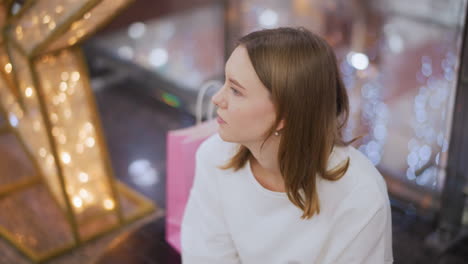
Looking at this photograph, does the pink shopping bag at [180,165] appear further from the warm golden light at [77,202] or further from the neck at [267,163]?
the warm golden light at [77,202]

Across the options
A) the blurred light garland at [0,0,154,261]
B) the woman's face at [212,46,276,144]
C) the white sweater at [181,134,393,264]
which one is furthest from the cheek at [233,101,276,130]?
the blurred light garland at [0,0,154,261]

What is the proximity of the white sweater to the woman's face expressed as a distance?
201mm

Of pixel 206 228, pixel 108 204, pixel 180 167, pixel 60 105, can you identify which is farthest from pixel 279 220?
pixel 108 204

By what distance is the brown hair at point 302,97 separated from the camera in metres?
1.33

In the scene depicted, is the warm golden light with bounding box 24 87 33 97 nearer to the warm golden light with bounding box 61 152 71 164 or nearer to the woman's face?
the warm golden light with bounding box 61 152 71 164

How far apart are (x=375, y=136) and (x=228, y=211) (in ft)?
5.44

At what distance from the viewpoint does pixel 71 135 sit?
273 cm

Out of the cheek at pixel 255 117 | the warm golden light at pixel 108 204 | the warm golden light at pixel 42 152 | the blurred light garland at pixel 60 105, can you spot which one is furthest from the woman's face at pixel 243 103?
the warm golden light at pixel 108 204

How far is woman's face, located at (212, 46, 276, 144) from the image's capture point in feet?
4.49

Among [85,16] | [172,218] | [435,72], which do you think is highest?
[85,16]

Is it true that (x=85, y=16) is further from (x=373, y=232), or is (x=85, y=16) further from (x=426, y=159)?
(x=426, y=159)

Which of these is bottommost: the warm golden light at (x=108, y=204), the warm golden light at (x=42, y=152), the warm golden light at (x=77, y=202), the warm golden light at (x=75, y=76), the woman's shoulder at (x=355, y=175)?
the warm golden light at (x=108, y=204)

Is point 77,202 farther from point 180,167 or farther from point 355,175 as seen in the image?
point 355,175

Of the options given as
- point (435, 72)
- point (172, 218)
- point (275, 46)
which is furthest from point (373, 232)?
point (435, 72)
